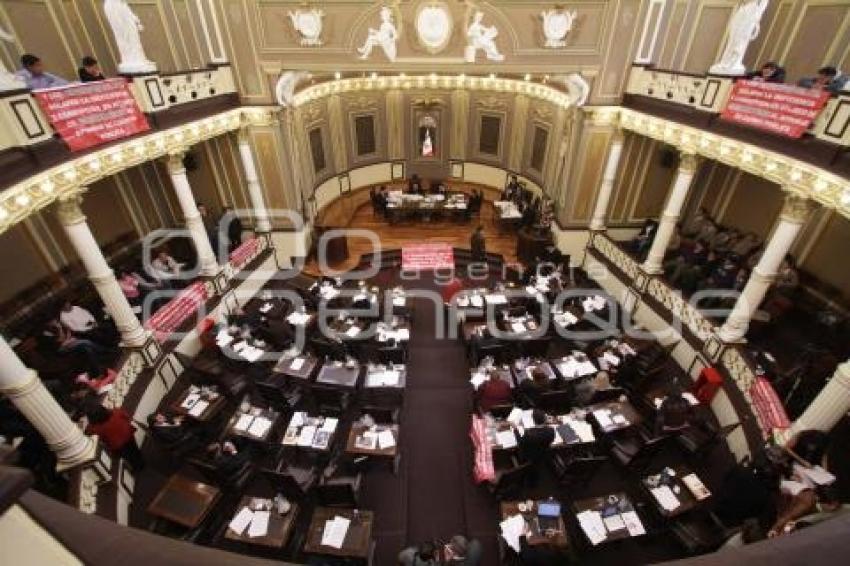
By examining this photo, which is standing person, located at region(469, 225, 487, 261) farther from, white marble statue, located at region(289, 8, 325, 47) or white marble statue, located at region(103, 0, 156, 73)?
white marble statue, located at region(103, 0, 156, 73)

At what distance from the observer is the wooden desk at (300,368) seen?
26.6 feet

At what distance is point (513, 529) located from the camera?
567 centimetres

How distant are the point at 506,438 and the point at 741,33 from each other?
8.27m

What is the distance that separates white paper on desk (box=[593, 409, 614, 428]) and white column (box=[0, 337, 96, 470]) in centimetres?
→ 791

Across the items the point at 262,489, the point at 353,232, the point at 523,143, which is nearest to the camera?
the point at 262,489

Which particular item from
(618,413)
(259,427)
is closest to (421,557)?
(259,427)

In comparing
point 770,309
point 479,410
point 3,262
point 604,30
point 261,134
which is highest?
point 604,30

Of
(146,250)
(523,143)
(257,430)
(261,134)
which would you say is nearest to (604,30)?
(523,143)

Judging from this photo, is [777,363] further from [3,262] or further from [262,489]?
[3,262]

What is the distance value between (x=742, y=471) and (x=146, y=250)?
42.9ft

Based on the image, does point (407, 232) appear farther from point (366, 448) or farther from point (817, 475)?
point (817, 475)

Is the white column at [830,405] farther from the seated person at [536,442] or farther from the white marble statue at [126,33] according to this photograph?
the white marble statue at [126,33]

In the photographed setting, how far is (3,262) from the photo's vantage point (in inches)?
321

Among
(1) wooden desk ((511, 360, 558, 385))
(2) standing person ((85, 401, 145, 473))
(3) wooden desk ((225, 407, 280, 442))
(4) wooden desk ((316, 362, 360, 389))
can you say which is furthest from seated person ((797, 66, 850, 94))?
(2) standing person ((85, 401, 145, 473))
